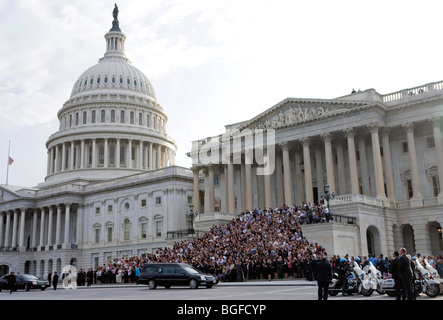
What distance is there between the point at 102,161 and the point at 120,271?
58.0m

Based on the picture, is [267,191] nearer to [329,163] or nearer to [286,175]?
[286,175]

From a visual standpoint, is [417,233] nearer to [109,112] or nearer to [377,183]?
[377,183]

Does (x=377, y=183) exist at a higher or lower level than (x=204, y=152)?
lower

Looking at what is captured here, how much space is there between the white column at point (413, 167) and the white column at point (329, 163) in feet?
24.4

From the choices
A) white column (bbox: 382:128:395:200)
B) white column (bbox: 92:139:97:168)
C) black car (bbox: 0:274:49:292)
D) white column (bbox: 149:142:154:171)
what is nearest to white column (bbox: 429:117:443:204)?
white column (bbox: 382:128:395:200)

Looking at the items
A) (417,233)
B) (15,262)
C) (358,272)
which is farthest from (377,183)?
(15,262)

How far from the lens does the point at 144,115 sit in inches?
4301

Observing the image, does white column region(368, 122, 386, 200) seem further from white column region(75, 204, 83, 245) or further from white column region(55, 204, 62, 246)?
white column region(55, 204, 62, 246)

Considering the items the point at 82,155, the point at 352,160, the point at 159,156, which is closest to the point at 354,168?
the point at 352,160

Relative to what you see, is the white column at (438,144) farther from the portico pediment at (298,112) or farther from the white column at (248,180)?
the white column at (248,180)

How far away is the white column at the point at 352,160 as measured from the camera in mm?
50188

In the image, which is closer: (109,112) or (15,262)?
(15,262)
